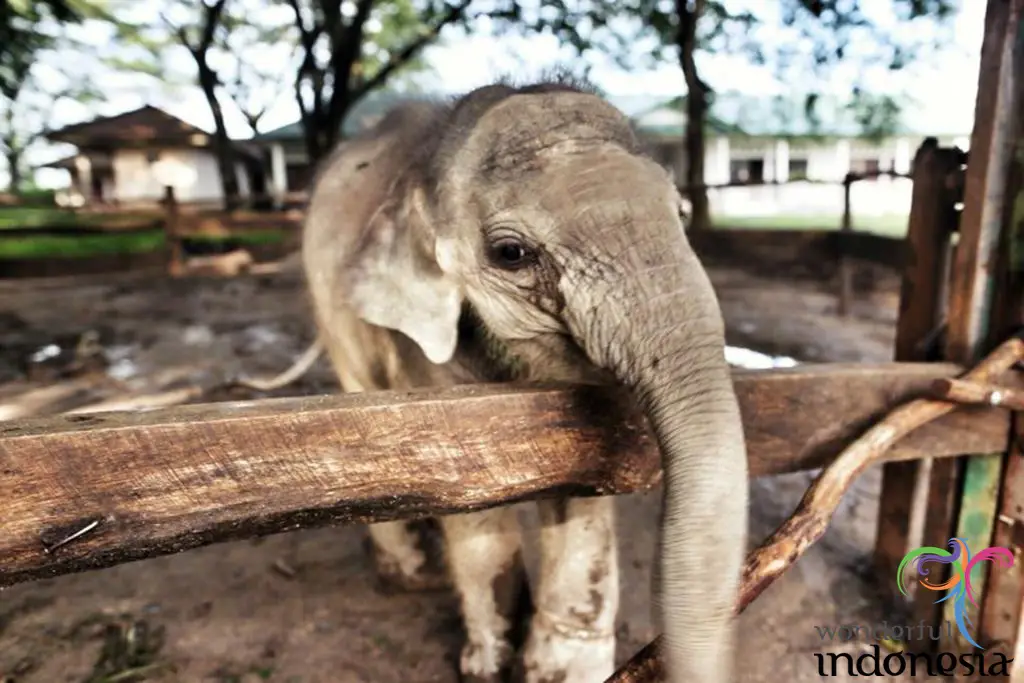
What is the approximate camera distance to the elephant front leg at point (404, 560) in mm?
2904

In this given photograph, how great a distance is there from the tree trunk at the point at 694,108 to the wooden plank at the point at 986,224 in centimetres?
943

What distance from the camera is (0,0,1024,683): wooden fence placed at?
1194mm

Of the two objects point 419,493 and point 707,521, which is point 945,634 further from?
point 419,493

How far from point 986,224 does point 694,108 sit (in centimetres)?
1173

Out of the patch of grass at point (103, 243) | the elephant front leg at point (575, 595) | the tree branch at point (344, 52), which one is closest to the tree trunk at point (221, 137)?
the patch of grass at point (103, 243)

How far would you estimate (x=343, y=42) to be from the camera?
14.1 m

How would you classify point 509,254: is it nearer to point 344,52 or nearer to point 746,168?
point 344,52

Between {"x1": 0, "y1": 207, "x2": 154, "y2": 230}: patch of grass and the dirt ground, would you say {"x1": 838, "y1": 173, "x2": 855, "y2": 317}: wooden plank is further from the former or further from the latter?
{"x1": 0, "y1": 207, "x2": 154, "y2": 230}: patch of grass

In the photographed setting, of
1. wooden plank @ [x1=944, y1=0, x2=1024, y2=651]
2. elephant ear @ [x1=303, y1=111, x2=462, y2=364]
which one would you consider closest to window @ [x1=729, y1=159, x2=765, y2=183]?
wooden plank @ [x1=944, y1=0, x2=1024, y2=651]

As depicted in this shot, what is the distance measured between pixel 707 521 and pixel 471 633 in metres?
1.40

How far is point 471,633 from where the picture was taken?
7.81 ft

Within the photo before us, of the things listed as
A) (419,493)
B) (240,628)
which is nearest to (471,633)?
(240,628)

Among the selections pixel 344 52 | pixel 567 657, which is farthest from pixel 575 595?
pixel 344 52

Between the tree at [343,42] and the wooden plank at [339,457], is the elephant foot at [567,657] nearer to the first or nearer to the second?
the wooden plank at [339,457]
